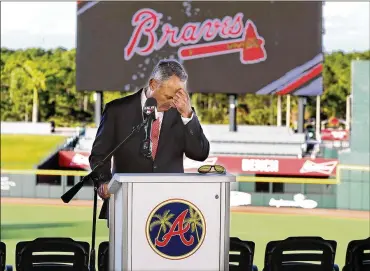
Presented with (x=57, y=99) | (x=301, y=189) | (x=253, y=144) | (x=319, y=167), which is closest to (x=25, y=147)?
(x=57, y=99)

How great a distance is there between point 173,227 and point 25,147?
165 feet

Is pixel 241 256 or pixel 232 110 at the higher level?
pixel 232 110

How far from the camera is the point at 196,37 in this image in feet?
84.2

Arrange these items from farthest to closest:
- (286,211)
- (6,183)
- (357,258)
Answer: (6,183) → (286,211) → (357,258)

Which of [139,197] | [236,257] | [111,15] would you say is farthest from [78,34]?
[139,197]

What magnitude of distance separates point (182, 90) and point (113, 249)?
99cm

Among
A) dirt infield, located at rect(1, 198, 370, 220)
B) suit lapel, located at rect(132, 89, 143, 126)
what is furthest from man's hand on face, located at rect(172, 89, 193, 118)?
A: dirt infield, located at rect(1, 198, 370, 220)

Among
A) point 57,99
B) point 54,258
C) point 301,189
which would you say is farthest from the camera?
point 57,99

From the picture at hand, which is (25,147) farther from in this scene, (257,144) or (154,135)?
(154,135)

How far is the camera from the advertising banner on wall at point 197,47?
25375mm

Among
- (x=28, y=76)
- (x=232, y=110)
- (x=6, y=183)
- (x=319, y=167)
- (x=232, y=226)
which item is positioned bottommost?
(x=232, y=226)

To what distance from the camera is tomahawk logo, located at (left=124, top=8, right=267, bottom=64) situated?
25.6 metres

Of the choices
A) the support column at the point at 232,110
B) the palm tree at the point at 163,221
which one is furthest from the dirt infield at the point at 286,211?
the palm tree at the point at 163,221

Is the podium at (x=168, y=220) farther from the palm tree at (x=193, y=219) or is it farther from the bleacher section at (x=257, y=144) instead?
the bleacher section at (x=257, y=144)
